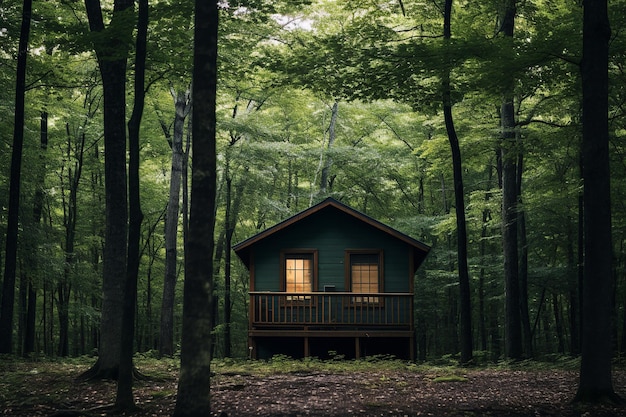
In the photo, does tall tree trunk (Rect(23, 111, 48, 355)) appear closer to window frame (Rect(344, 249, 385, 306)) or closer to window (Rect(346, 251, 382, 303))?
window frame (Rect(344, 249, 385, 306))

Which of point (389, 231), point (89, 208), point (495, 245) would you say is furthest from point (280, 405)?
point (495, 245)

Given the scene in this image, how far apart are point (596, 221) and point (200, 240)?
5.80m

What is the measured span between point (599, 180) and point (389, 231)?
34.8 feet

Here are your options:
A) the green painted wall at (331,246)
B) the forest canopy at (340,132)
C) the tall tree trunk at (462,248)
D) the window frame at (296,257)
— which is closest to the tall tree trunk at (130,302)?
the forest canopy at (340,132)

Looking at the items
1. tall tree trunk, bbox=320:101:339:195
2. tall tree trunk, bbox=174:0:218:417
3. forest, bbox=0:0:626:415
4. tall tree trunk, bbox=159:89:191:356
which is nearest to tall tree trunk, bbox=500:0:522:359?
forest, bbox=0:0:626:415

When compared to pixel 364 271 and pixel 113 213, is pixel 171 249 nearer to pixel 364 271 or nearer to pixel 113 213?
pixel 364 271

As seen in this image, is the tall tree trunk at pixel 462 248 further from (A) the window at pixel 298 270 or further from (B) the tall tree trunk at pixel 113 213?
(B) the tall tree trunk at pixel 113 213

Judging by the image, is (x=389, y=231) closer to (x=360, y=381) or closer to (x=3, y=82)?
(x=360, y=381)

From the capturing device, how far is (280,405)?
9.40 meters

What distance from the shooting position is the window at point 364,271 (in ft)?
66.7

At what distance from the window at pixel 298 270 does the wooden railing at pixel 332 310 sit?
1.55 feet

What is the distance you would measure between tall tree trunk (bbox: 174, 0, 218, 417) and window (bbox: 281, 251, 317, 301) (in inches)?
502

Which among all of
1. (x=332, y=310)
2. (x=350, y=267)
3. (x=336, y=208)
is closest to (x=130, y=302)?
(x=332, y=310)

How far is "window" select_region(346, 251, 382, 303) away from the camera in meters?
20.3
